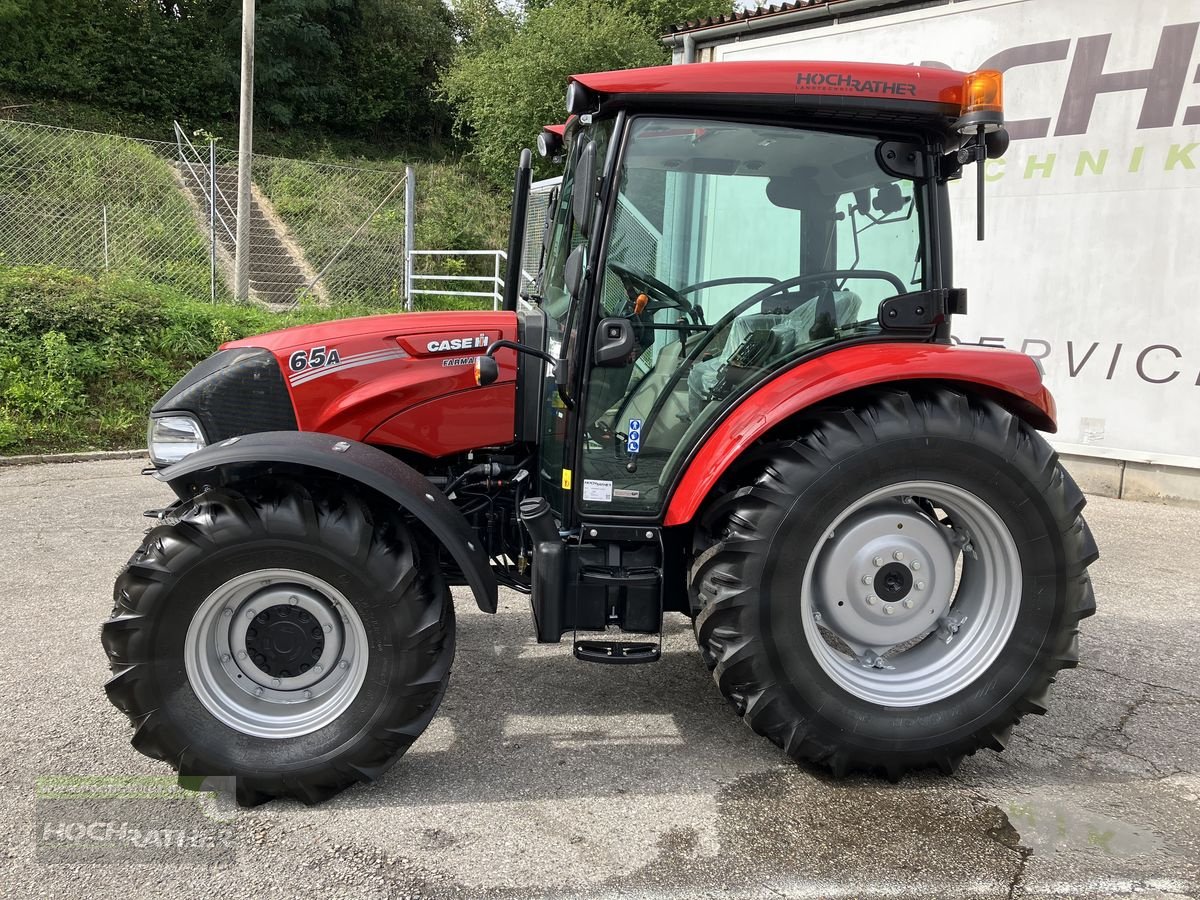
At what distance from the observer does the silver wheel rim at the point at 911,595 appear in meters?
2.75

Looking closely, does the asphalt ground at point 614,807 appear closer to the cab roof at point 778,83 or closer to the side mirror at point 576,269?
the side mirror at point 576,269

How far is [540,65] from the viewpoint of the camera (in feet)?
62.7

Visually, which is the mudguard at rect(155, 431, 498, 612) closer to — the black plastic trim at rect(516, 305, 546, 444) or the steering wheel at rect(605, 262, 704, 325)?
the black plastic trim at rect(516, 305, 546, 444)

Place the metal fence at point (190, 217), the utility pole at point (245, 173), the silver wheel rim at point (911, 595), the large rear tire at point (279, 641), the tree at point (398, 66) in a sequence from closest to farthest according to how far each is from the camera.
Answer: the large rear tire at point (279, 641) → the silver wheel rim at point (911, 595) → the metal fence at point (190, 217) → the utility pole at point (245, 173) → the tree at point (398, 66)

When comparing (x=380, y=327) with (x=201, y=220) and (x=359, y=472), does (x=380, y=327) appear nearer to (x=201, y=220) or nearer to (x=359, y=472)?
(x=359, y=472)

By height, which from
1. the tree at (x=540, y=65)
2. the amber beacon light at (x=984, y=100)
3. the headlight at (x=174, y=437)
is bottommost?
the headlight at (x=174, y=437)

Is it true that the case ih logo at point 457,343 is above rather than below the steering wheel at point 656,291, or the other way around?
below

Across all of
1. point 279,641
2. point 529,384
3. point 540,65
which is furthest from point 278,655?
point 540,65

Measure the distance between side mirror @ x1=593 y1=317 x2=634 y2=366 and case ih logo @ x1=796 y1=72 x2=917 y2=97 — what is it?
34.9 inches

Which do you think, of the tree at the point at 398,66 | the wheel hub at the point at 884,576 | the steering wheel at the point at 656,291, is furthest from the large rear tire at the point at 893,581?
the tree at the point at 398,66

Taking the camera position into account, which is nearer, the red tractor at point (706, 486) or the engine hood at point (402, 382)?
the red tractor at point (706, 486)

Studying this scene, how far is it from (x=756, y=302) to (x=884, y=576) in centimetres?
100

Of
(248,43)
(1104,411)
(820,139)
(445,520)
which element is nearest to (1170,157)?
(1104,411)

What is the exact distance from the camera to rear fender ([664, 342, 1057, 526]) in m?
2.58
